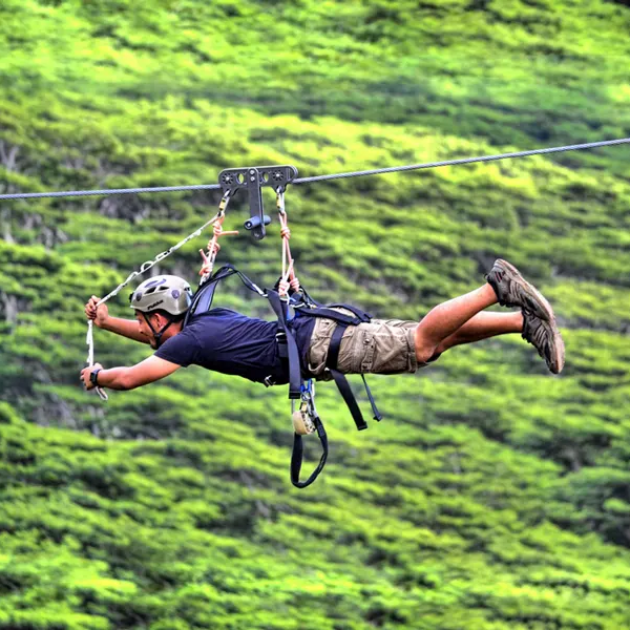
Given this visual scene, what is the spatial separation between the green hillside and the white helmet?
502cm

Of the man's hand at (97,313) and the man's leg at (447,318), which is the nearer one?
Result: the man's leg at (447,318)

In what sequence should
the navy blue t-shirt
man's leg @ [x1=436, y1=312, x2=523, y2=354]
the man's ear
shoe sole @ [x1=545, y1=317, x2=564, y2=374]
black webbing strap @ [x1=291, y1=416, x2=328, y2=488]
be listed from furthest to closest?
the man's ear
black webbing strap @ [x1=291, y1=416, x2=328, y2=488]
the navy blue t-shirt
man's leg @ [x1=436, y1=312, x2=523, y2=354]
shoe sole @ [x1=545, y1=317, x2=564, y2=374]

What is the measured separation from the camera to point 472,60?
11.0 meters

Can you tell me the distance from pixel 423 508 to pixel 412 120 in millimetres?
2773

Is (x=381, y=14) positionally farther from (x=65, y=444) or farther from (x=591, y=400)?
(x=65, y=444)

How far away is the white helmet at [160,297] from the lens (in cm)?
570

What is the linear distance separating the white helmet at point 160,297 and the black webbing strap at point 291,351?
41cm

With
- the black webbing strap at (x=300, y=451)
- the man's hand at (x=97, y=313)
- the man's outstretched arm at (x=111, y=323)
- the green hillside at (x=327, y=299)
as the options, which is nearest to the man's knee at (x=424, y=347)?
the black webbing strap at (x=300, y=451)

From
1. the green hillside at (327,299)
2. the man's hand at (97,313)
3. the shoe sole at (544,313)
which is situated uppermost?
the shoe sole at (544,313)

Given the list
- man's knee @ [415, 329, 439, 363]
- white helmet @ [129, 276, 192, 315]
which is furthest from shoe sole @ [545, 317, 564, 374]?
white helmet @ [129, 276, 192, 315]

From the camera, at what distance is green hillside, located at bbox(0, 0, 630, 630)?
10.7 m

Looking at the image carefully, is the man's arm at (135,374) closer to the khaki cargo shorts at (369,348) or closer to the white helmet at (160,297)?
the white helmet at (160,297)

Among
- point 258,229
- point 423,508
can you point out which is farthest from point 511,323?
point 423,508

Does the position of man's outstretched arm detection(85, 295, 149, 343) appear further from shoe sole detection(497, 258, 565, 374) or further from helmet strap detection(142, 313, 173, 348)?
shoe sole detection(497, 258, 565, 374)
